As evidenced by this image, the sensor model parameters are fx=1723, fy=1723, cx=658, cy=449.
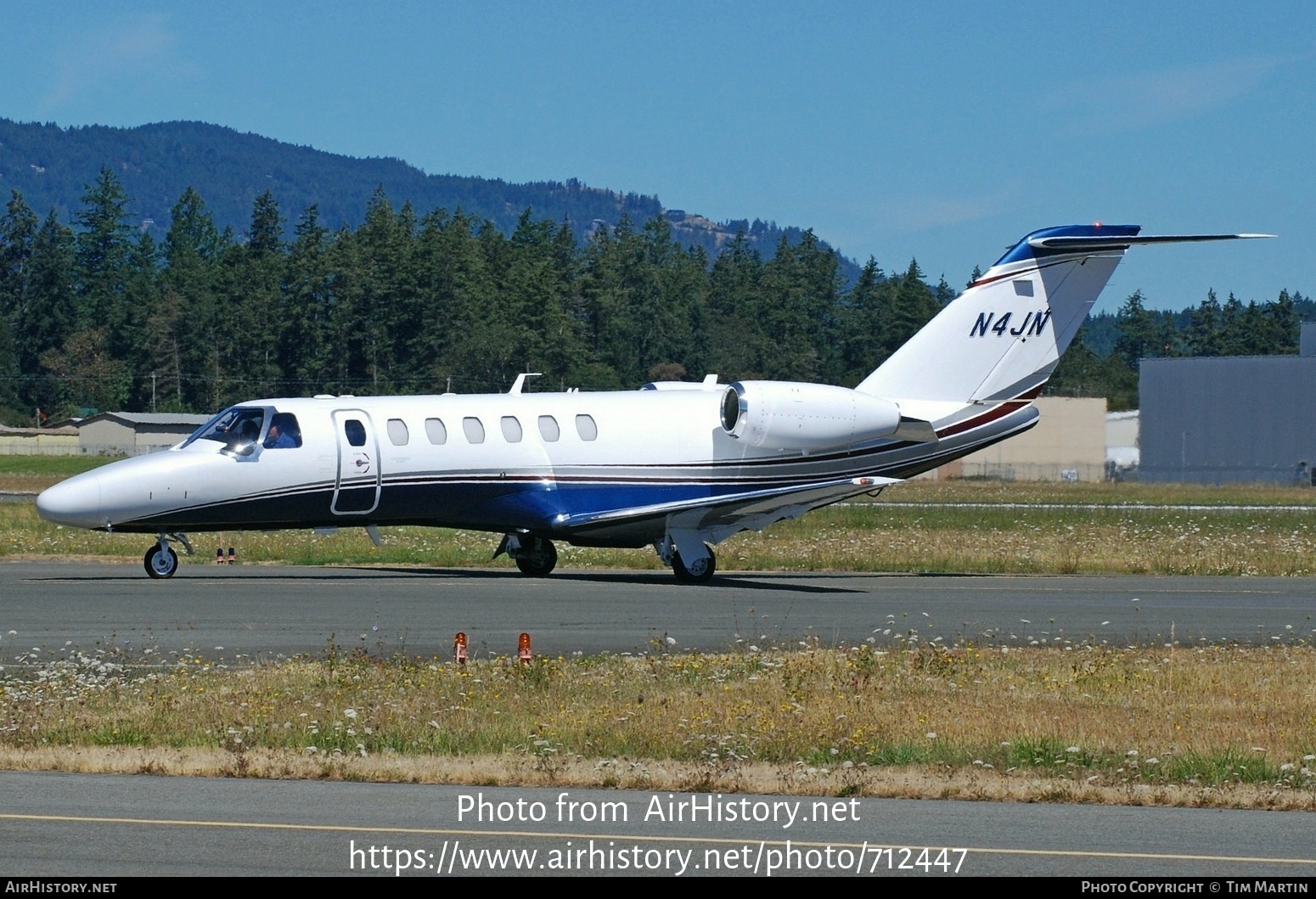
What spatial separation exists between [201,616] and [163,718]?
26.2 ft

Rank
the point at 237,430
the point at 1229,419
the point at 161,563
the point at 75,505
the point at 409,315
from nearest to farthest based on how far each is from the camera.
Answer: the point at 75,505, the point at 237,430, the point at 161,563, the point at 1229,419, the point at 409,315

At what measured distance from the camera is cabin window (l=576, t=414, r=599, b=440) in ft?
92.1

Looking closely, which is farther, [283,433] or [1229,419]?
[1229,419]

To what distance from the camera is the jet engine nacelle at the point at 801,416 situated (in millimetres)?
27859

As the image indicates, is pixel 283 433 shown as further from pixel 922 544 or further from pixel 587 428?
pixel 922 544

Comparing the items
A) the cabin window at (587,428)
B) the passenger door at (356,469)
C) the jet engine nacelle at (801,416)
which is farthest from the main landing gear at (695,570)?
the passenger door at (356,469)

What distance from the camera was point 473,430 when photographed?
1083 inches

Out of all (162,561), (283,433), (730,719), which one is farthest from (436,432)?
(730,719)

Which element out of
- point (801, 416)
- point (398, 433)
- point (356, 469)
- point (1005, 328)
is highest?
point (1005, 328)

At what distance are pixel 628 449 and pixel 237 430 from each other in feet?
20.4

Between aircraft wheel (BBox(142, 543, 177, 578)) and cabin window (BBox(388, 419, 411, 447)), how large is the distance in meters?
A: 3.87

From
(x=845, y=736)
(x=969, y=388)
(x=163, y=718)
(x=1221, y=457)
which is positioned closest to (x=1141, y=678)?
(x=845, y=736)

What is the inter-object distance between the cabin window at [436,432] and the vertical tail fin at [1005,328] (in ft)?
25.6

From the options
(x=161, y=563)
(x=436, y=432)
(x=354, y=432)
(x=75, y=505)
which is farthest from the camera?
(x=436, y=432)
